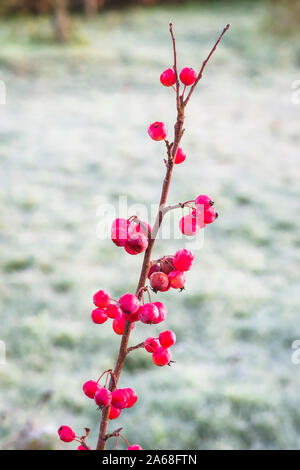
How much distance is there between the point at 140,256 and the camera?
3424mm

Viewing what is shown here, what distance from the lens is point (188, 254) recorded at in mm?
815

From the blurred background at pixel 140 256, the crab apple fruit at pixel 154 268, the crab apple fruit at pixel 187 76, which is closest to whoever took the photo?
the crab apple fruit at pixel 187 76

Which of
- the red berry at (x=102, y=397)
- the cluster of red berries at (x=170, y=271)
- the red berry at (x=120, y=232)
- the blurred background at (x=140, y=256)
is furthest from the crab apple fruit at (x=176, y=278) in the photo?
the blurred background at (x=140, y=256)

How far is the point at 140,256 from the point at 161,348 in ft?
8.43

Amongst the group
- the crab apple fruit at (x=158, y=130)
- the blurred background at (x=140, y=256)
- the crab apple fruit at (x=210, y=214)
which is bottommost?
the crab apple fruit at (x=210, y=214)

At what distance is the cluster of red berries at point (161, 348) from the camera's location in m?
0.85

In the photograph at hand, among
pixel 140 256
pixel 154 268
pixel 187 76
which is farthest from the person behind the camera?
pixel 140 256

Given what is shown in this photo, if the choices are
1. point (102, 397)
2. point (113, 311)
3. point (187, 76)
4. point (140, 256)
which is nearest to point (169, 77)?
point (187, 76)

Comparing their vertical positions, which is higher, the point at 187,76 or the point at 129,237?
the point at 187,76

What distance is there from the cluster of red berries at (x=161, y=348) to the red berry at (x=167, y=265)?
0.38 ft

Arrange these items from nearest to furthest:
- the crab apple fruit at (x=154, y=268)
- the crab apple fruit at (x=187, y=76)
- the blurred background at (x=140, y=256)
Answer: the crab apple fruit at (x=187, y=76) → the crab apple fruit at (x=154, y=268) → the blurred background at (x=140, y=256)

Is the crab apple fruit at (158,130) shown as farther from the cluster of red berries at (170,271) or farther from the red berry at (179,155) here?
the cluster of red berries at (170,271)

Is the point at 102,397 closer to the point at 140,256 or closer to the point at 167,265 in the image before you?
the point at 167,265
